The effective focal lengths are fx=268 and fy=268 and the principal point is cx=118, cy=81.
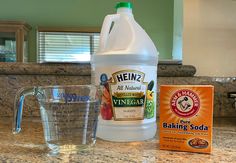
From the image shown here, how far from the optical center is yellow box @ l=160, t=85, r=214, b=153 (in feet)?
1.58

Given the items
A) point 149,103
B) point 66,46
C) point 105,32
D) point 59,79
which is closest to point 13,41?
point 66,46

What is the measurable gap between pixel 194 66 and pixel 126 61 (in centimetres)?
45

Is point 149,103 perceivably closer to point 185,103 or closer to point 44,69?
point 185,103

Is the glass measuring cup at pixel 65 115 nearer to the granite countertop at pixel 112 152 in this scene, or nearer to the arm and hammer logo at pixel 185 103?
the granite countertop at pixel 112 152

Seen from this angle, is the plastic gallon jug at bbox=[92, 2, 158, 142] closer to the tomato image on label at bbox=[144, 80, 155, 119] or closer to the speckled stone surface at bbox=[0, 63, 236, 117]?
the tomato image on label at bbox=[144, 80, 155, 119]

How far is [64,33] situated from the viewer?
3.48 ft

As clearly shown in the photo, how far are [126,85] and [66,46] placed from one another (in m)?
0.62

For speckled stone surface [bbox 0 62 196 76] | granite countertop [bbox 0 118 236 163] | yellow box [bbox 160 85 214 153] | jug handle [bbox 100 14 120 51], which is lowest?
granite countertop [bbox 0 118 236 163]

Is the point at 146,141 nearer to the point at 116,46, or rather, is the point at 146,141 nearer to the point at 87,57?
the point at 116,46

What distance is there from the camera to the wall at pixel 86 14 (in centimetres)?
102

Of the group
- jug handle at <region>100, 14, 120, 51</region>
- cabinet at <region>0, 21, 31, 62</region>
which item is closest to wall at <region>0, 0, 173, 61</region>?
cabinet at <region>0, 21, 31, 62</region>

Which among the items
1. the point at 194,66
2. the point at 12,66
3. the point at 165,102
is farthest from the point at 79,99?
the point at 194,66

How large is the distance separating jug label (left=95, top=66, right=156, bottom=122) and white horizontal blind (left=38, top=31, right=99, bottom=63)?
46 cm

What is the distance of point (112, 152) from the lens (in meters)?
0.48
